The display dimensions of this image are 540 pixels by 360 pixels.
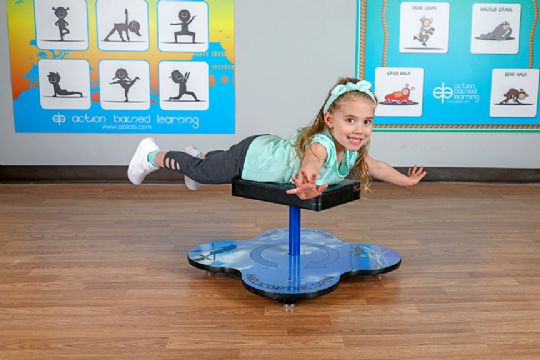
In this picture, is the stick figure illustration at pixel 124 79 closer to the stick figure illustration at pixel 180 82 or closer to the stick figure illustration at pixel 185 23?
the stick figure illustration at pixel 180 82

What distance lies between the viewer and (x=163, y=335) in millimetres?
1511

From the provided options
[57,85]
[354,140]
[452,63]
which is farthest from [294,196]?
[57,85]

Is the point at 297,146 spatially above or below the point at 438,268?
above

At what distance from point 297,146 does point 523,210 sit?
166 cm

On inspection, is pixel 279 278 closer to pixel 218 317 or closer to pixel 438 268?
pixel 218 317

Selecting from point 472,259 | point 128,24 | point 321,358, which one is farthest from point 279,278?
point 128,24

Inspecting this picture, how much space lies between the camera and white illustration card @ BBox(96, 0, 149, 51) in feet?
11.4

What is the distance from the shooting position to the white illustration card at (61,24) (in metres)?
3.47

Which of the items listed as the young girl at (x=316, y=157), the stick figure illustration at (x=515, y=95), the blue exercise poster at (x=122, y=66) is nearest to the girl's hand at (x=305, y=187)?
the young girl at (x=316, y=157)

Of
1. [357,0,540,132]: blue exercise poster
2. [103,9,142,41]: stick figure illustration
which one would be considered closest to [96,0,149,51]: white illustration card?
[103,9,142,41]: stick figure illustration

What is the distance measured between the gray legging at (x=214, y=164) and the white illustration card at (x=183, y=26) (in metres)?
1.47

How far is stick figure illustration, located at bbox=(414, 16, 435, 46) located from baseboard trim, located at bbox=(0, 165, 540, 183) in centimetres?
85

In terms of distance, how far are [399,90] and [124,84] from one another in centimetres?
177

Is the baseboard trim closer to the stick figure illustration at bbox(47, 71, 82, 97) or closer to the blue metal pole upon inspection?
the stick figure illustration at bbox(47, 71, 82, 97)
